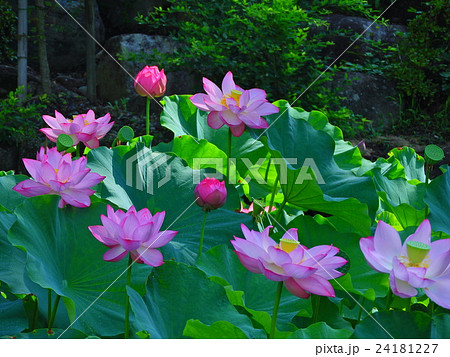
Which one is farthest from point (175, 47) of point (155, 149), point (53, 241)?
point (53, 241)

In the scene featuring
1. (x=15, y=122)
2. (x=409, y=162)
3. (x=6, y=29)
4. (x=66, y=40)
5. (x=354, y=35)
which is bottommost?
(x=15, y=122)

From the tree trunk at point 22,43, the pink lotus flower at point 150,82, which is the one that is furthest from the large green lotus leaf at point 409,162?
the tree trunk at point 22,43

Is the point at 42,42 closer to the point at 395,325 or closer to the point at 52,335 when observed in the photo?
the point at 52,335

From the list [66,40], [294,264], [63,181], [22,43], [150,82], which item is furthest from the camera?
[66,40]

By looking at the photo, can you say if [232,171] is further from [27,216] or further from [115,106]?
[115,106]

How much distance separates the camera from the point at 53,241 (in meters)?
0.73

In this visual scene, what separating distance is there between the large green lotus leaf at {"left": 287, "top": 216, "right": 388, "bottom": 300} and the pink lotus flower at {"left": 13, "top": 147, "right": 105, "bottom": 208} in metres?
0.31

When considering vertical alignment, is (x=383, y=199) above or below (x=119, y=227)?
below

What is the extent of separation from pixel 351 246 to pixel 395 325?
0.69 feet

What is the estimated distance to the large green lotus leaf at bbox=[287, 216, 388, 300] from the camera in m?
0.74

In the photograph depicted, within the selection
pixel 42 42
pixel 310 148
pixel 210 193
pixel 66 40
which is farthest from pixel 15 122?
pixel 210 193

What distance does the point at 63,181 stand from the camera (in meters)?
0.74

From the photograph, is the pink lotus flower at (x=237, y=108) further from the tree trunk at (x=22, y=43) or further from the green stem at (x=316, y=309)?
the tree trunk at (x=22, y=43)
